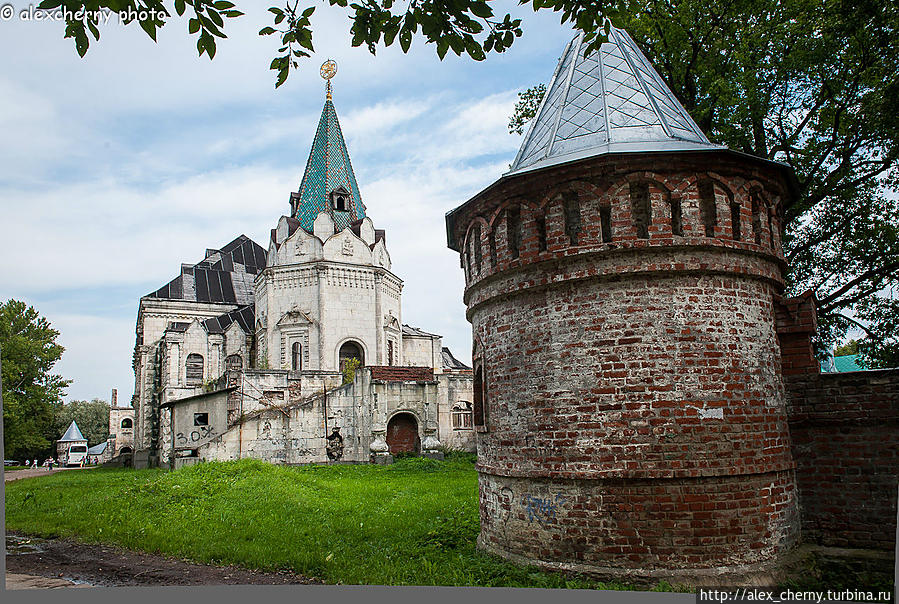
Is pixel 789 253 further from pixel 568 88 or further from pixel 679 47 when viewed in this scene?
pixel 568 88

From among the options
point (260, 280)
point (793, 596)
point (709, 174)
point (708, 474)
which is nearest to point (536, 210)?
point (709, 174)

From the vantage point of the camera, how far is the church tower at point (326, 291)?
3206cm

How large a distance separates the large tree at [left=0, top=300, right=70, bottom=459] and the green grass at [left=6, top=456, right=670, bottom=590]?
1960 mm

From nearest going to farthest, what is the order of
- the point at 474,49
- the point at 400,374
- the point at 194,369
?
the point at 474,49 < the point at 400,374 < the point at 194,369

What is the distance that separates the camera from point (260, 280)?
3425 centimetres

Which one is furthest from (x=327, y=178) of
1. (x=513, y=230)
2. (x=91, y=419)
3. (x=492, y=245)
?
(x=91, y=419)

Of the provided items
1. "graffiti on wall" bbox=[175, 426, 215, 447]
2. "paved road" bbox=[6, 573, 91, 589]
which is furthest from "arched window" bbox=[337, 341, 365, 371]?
"paved road" bbox=[6, 573, 91, 589]

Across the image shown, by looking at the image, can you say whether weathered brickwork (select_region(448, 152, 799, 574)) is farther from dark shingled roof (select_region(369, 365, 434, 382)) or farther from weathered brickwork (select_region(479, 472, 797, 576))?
dark shingled roof (select_region(369, 365, 434, 382))

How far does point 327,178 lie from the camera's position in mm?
35188

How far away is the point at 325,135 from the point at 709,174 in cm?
3176

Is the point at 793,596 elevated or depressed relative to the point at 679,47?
depressed

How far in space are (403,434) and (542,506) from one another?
17.4 meters

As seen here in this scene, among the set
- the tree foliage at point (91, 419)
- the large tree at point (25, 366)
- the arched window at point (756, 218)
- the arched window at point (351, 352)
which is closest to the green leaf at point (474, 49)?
the arched window at point (756, 218)

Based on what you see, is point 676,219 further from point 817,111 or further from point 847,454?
point 817,111
